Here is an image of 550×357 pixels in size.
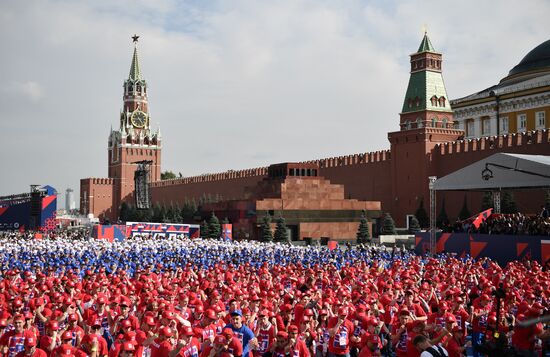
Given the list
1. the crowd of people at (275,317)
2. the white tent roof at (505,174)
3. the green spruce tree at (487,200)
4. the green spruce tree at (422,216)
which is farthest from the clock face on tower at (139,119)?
the crowd of people at (275,317)

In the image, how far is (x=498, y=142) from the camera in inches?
1645

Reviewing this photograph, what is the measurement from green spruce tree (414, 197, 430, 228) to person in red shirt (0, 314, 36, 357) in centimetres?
3881

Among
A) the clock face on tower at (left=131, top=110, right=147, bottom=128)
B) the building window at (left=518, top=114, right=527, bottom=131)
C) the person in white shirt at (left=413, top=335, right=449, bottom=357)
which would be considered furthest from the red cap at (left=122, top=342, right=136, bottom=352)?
the clock face on tower at (left=131, top=110, right=147, bottom=128)

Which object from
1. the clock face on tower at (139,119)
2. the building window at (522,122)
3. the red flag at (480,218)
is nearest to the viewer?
the red flag at (480,218)

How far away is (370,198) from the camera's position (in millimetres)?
52469

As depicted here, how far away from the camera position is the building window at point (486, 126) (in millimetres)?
60222

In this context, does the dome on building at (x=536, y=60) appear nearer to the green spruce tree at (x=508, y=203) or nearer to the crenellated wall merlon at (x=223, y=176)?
the green spruce tree at (x=508, y=203)

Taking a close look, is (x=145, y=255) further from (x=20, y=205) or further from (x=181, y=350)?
(x=20, y=205)

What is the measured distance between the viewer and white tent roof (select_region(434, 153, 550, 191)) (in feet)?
84.5

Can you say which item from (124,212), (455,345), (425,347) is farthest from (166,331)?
(124,212)

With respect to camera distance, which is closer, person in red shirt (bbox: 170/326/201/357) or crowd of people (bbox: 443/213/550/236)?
person in red shirt (bbox: 170/326/201/357)

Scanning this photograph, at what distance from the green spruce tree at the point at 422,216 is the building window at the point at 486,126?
59.9ft

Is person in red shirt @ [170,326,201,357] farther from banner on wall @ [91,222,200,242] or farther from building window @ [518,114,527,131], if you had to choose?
building window @ [518,114,527,131]

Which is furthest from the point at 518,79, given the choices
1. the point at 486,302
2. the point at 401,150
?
the point at 486,302
